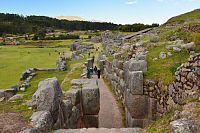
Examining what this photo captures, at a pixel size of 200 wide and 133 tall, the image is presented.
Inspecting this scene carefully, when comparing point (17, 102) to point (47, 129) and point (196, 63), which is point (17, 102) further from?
point (196, 63)

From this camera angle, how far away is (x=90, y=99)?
1328cm

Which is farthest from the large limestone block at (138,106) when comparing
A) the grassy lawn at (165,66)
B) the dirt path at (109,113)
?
the dirt path at (109,113)

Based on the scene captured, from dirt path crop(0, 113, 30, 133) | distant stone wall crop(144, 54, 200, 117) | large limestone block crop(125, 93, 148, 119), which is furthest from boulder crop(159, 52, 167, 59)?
dirt path crop(0, 113, 30, 133)

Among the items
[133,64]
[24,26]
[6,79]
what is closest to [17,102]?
[133,64]

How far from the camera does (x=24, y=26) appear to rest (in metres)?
139

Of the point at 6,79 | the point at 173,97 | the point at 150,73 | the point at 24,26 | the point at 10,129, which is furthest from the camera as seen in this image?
the point at 24,26

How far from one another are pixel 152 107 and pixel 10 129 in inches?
224

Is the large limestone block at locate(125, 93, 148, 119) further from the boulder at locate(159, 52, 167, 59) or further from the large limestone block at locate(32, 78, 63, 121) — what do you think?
the large limestone block at locate(32, 78, 63, 121)

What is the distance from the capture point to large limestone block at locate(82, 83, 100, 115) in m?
13.2

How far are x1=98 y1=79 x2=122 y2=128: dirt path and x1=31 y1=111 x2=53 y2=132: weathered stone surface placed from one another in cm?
606

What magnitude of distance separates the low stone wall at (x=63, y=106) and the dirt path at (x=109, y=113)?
173 cm

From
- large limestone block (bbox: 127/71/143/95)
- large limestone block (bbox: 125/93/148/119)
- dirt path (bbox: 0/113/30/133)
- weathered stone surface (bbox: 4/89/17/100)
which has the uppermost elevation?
large limestone block (bbox: 127/71/143/95)

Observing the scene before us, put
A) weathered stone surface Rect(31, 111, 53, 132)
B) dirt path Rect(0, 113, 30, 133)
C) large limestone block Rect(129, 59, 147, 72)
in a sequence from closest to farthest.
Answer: dirt path Rect(0, 113, 30, 133), weathered stone surface Rect(31, 111, 53, 132), large limestone block Rect(129, 59, 147, 72)

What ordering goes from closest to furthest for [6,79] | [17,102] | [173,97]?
[173,97]
[17,102]
[6,79]
